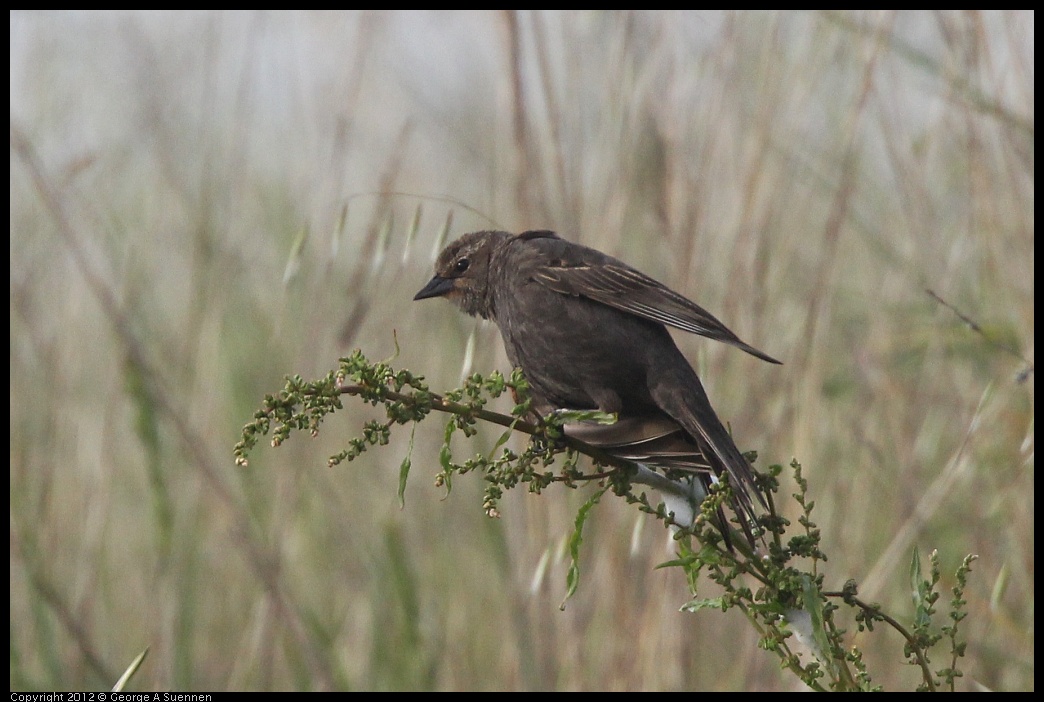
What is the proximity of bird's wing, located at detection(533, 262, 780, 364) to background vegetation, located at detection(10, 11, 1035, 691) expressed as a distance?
0.48m

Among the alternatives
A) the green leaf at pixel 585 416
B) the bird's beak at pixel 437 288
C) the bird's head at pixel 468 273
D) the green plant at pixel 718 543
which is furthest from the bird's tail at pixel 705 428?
the bird's beak at pixel 437 288

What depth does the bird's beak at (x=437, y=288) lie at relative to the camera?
3.27 meters

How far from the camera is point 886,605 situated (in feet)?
12.7

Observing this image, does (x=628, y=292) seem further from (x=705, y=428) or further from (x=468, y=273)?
(x=468, y=273)

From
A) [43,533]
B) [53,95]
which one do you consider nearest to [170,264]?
[53,95]

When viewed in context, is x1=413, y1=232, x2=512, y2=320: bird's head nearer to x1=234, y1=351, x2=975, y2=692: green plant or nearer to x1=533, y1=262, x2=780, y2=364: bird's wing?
x1=533, y1=262, x2=780, y2=364: bird's wing

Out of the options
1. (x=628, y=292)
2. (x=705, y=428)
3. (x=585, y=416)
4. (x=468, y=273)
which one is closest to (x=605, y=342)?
(x=628, y=292)

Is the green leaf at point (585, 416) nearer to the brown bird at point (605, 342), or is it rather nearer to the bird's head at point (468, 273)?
the brown bird at point (605, 342)

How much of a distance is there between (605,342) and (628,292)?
0.14 meters

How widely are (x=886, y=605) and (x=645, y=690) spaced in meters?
1.07

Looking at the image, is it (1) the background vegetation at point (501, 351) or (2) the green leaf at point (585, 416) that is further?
(1) the background vegetation at point (501, 351)

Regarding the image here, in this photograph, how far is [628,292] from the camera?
2707 millimetres

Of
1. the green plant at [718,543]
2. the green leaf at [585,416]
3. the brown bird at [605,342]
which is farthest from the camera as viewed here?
the brown bird at [605,342]

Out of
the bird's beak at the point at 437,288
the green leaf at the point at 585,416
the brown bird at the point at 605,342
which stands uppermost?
the bird's beak at the point at 437,288
